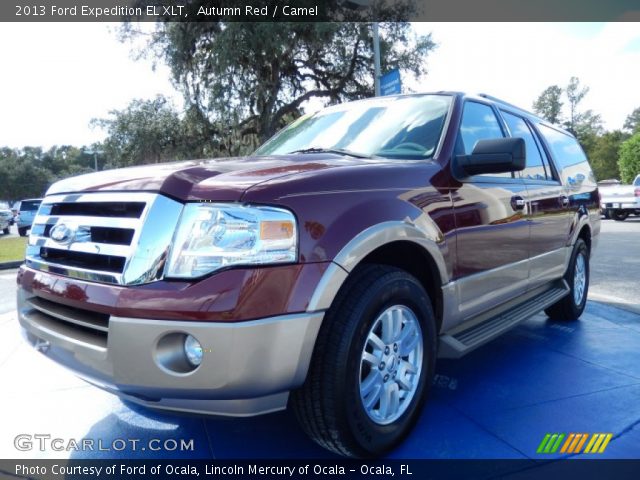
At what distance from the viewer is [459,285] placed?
265cm

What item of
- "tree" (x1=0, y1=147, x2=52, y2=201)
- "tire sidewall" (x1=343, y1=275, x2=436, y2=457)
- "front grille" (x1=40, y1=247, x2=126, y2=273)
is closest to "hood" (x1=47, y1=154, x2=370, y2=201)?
"front grille" (x1=40, y1=247, x2=126, y2=273)

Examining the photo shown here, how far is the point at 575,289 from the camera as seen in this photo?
4559 mm

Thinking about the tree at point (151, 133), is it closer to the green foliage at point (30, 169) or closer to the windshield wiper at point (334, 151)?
the windshield wiper at point (334, 151)

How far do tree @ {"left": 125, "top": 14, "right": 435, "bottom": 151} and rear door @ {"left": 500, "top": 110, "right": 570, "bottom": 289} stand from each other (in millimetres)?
12266

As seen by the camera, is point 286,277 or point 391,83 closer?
point 286,277

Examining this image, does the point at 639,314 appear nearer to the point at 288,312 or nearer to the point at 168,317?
the point at 288,312

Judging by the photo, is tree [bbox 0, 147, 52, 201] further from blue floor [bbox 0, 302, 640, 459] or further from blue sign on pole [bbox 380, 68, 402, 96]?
blue floor [bbox 0, 302, 640, 459]

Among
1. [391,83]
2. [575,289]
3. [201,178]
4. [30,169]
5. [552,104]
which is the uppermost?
A: [552,104]

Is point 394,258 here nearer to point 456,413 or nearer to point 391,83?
point 456,413

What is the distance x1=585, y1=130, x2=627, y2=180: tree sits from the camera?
66.4 meters

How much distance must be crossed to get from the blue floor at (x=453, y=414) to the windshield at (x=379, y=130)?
151 centimetres

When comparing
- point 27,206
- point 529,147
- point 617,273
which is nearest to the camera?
point 529,147

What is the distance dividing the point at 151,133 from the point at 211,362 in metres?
18.6

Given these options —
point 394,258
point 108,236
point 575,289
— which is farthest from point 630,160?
point 108,236
